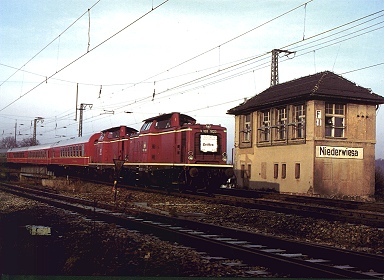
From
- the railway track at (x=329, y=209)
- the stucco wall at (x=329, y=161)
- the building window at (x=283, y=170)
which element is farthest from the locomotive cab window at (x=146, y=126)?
the building window at (x=283, y=170)

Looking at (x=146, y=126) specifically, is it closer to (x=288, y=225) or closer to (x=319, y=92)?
(x=319, y=92)

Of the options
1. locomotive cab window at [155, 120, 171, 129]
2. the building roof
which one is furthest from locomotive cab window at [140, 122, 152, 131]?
the building roof

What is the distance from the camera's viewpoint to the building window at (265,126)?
35.2m

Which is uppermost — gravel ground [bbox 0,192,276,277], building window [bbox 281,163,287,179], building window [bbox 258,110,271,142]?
building window [bbox 258,110,271,142]

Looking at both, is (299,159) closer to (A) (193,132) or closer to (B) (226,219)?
(A) (193,132)

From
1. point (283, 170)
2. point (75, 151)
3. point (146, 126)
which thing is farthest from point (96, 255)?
point (75, 151)

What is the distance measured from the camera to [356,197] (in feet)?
99.1

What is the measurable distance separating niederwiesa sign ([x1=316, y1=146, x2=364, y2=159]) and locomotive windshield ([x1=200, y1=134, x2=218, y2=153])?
28.3ft

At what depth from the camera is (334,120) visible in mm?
31453

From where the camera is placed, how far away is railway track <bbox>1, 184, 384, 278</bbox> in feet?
25.2

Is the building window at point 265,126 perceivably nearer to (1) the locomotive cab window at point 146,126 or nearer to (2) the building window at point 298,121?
(2) the building window at point 298,121

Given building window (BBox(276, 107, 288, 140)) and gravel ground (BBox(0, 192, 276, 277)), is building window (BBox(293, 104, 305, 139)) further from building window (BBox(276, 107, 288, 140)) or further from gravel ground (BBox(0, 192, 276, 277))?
gravel ground (BBox(0, 192, 276, 277))

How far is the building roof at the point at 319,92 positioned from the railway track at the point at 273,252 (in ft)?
63.5

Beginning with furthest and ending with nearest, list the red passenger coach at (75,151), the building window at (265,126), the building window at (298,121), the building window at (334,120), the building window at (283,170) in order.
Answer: the red passenger coach at (75,151), the building window at (265,126), the building window at (283,170), the building window at (298,121), the building window at (334,120)
